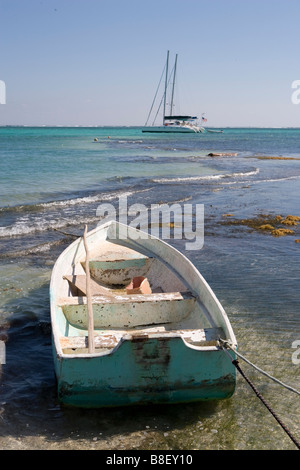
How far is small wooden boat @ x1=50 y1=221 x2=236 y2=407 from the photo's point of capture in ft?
13.5

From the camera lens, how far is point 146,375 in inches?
164

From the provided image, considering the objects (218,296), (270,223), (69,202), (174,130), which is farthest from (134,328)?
(174,130)

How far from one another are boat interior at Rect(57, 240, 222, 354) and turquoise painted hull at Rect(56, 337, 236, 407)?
129 millimetres

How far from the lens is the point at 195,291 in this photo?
19.7ft

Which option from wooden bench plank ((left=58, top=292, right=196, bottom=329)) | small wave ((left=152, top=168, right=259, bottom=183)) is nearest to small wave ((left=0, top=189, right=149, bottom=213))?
small wave ((left=152, top=168, right=259, bottom=183))

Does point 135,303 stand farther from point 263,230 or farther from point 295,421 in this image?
point 263,230

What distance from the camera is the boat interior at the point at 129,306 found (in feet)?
15.9

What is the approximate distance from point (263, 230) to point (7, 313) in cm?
775

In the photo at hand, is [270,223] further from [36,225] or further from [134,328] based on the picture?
[134,328]

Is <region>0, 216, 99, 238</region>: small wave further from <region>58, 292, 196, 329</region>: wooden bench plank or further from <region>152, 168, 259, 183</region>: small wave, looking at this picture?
<region>152, 168, 259, 183</region>: small wave

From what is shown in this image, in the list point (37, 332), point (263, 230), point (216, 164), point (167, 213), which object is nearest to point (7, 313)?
point (37, 332)

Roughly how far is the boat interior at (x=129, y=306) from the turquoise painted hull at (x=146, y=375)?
0.42 feet

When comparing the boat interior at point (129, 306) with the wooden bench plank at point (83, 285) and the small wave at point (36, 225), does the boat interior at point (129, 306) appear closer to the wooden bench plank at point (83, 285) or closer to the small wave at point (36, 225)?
the wooden bench plank at point (83, 285)

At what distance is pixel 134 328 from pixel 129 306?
1.00ft
